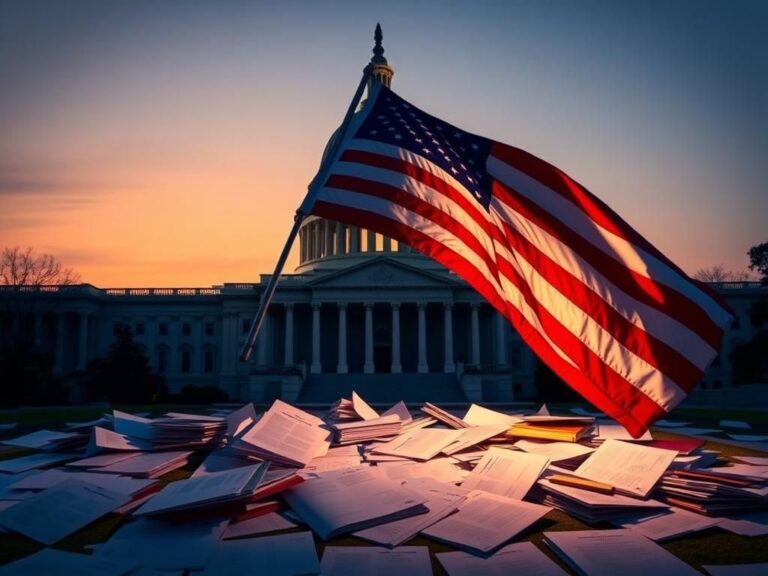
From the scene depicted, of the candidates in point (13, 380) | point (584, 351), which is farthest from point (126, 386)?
point (584, 351)

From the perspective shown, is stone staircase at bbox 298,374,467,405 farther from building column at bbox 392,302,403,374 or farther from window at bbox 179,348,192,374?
window at bbox 179,348,192,374

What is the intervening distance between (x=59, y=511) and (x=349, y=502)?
2.82 meters

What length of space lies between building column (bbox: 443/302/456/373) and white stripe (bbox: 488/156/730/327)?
4817 centimetres

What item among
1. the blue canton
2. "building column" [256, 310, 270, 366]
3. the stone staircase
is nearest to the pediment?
"building column" [256, 310, 270, 366]

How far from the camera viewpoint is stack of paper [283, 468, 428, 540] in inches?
242

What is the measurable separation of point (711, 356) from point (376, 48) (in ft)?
21.5

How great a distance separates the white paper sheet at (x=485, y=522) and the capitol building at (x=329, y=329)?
40.6 m

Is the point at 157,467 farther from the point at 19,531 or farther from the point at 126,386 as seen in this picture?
the point at 126,386

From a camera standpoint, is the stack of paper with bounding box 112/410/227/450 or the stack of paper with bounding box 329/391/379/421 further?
the stack of paper with bounding box 329/391/379/421

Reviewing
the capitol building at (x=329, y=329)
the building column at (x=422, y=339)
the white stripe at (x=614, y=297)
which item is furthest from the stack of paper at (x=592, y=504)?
the building column at (x=422, y=339)

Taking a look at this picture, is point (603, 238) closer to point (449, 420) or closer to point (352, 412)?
point (449, 420)

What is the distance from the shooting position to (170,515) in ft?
19.9

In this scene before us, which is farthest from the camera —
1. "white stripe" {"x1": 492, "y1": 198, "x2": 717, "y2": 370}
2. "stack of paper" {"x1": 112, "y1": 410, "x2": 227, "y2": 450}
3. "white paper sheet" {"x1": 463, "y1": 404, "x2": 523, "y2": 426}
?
"white paper sheet" {"x1": 463, "y1": 404, "x2": 523, "y2": 426}

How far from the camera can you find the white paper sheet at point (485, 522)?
573cm
